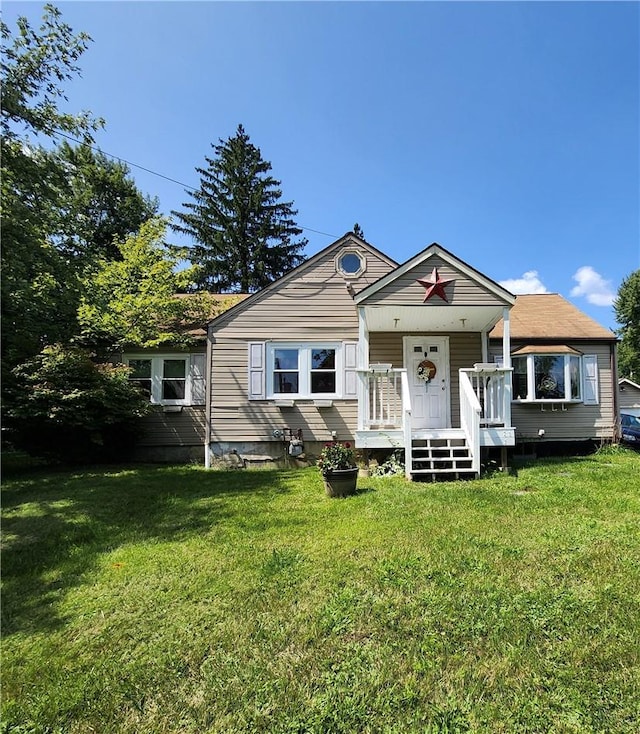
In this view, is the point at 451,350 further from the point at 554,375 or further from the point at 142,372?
the point at 142,372

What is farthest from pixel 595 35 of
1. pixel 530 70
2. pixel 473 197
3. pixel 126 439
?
pixel 126 439

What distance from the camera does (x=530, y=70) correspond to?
8953mm

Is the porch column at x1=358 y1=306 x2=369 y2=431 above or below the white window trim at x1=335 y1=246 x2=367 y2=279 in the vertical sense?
below

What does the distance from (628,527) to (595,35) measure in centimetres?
921

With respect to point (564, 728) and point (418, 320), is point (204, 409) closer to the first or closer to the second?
point (418, 320)

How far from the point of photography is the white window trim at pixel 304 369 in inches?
→ 375

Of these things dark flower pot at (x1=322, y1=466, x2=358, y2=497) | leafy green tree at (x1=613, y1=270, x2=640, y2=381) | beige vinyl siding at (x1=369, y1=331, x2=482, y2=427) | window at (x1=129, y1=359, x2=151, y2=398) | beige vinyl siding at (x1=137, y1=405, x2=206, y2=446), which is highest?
leafy green tree at (x1=613, y1=270, x2=640, y2=381)

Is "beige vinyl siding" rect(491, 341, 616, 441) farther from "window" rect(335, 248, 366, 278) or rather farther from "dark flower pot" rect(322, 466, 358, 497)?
"dark flower pot" rect(322, 466, 358, 497)

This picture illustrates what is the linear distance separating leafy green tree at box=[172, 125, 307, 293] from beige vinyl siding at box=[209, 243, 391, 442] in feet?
52.6

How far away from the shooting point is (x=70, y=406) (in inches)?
335

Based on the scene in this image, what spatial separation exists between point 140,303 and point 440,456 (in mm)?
8392

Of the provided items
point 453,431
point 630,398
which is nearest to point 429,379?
point 453,431

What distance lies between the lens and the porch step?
7.04 metres

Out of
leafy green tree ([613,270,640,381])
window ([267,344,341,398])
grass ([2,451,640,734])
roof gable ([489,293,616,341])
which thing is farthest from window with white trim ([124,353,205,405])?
leafy green tree ([613,270,640,381])
